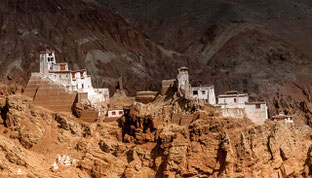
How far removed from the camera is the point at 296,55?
12319cm

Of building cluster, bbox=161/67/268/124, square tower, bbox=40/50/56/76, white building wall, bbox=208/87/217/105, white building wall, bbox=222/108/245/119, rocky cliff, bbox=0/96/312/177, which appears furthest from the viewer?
square tower, bbox=40/50/56/76

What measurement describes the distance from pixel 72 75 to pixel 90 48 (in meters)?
32.4

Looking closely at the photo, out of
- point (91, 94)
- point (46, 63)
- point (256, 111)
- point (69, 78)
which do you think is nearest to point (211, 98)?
point (256, 111)

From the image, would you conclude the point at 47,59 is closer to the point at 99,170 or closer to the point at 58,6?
the point at 99,170

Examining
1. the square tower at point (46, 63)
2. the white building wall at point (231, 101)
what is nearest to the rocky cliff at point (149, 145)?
the white building wall at point (231, 101)

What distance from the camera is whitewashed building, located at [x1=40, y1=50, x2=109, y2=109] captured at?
284 feet

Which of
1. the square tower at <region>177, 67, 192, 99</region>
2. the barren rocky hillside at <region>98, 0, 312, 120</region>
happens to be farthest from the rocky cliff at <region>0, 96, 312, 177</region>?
the barren rocky hillside at <region>98, 0, 312, 120</region>

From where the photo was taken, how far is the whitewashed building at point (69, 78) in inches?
3413

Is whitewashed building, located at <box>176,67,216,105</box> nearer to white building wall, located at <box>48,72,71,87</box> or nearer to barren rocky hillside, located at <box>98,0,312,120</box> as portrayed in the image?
white building wall, located at <box>48,72,71,87</box>

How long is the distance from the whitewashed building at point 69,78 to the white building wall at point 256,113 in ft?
53.8

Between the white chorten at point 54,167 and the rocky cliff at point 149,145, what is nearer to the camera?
the rocky cliff at point 149,145

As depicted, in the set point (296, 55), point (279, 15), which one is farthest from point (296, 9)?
point (296, 55)

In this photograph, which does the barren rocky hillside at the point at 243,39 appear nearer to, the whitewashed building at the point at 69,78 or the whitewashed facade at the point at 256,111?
the whitewashed facade at the point at 256,111

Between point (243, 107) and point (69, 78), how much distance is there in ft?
63.2
